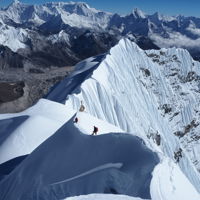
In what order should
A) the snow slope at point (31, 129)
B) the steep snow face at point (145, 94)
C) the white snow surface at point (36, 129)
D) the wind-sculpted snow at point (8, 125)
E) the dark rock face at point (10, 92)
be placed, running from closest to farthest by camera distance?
1. the white snow surface at point (36, 129)
2. the snow slope at point (31, 129)
3. the wind-sculpted snow at point (8, 125)
4. the steep snow face at point (145, 94)
5. the dark rock face at point (10, 92)

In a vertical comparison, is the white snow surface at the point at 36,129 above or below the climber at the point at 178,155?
above

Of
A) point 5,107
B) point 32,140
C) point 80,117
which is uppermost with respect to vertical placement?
point 80,117

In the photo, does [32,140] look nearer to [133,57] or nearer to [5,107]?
[133,57]

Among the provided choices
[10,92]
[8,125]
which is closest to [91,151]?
[8,125]

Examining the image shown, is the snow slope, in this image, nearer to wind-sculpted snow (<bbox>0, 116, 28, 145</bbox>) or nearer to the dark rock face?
wind-sculpted snow (<bbox>0, 116, 28, 145</bbox>)

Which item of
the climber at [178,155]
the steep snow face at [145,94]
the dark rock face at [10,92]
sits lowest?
the dark rock face at [10,92]

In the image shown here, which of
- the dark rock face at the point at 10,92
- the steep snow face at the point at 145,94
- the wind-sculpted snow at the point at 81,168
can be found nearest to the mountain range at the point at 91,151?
the wind-sculpted snow at the point at 81,168

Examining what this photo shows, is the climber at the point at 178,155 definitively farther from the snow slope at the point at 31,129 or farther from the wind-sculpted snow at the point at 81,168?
the wind-sculpted snow at the point at 81,168

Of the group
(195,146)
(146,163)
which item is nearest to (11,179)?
(146,163)
